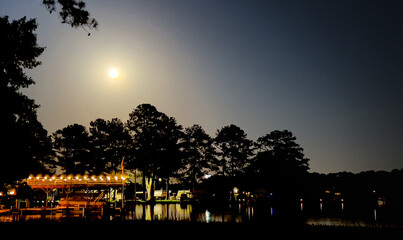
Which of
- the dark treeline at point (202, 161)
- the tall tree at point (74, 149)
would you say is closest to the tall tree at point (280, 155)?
the dark treeline at point (202, 161)

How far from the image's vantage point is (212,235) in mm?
9414

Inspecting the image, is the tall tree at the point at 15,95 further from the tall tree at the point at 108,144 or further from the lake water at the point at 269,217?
the tall tree at the point at 108,144

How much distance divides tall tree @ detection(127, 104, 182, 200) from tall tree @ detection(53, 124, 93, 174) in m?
11.8

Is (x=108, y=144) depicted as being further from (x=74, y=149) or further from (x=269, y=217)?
(x=269, y=217)

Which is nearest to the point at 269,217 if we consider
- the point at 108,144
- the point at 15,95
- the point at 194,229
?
the point at 194,229

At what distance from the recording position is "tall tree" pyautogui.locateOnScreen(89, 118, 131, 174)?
62031 mm

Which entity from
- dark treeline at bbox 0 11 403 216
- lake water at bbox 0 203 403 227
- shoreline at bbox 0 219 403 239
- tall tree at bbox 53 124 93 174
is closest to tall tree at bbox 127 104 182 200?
dark treeline at bbox 0 11 403 216

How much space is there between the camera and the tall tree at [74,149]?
62.2 metres

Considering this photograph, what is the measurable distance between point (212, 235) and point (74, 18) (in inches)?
337

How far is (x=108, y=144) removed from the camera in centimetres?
6328

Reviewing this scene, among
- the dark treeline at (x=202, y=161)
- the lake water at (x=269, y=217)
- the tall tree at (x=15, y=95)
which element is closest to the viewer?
the lake water at (x=269, y=217)

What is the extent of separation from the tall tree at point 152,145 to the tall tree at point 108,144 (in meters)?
4.44

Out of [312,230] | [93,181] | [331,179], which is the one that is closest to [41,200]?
[93,181]

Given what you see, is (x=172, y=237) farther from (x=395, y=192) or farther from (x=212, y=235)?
(x=395, y=192)
